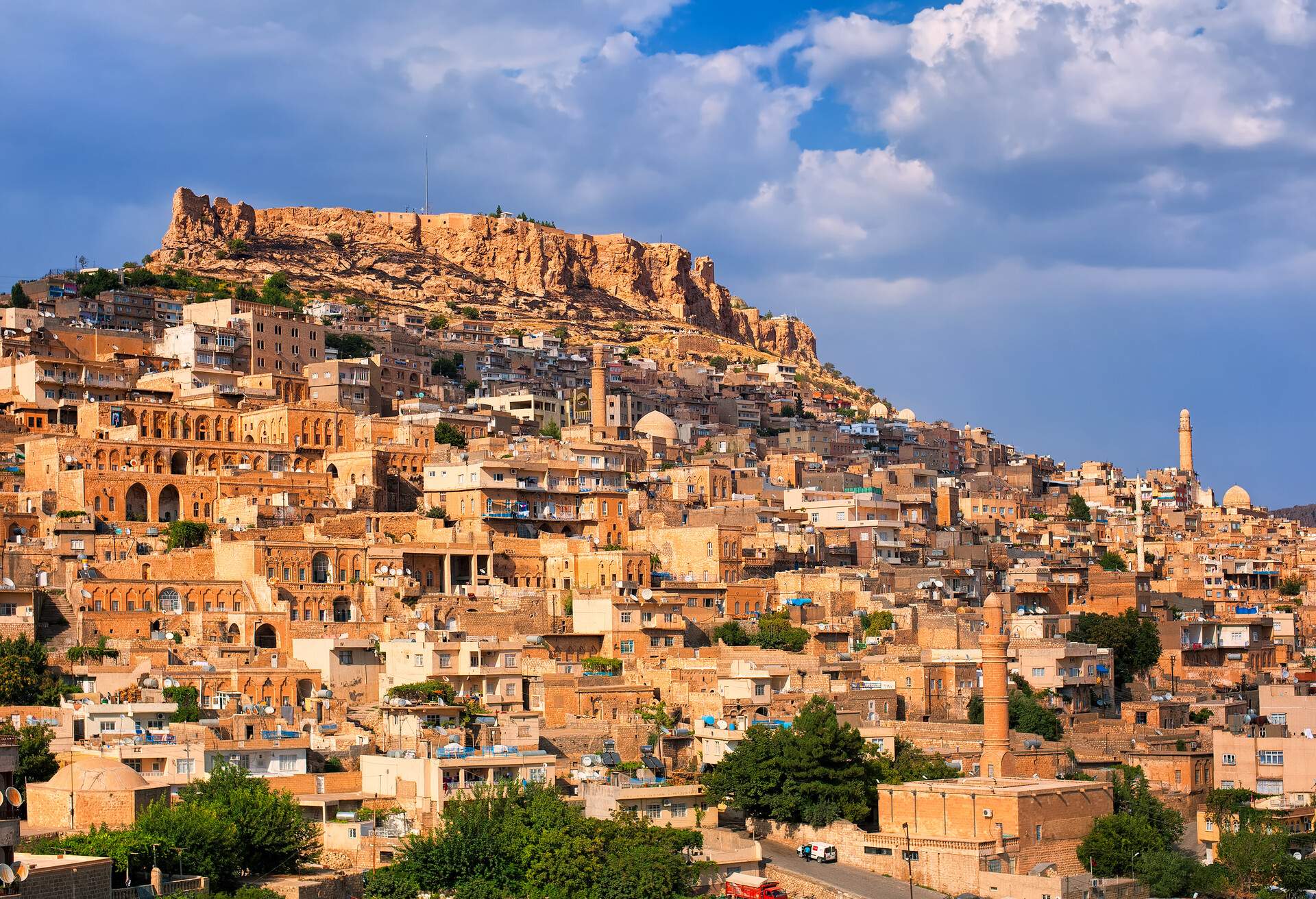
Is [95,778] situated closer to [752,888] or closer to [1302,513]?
[752,888]

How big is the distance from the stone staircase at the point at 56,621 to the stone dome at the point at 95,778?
11625mm

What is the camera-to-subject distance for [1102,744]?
48.5 metres

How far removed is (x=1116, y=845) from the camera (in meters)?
40.6

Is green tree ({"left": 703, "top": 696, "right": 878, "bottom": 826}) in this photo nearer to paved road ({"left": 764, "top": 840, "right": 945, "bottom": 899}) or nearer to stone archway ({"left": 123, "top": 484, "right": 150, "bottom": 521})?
paved road ({"left": 764, "top": 840, "right": 945, "bottom": 899})

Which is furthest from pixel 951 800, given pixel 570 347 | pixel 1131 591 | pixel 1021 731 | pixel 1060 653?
pixel 570 347

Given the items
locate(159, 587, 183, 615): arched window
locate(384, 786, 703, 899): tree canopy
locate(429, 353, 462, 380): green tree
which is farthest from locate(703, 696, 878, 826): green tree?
locate(429, 353, 462, 380): green tree

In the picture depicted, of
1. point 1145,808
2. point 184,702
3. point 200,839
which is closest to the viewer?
point 200,839

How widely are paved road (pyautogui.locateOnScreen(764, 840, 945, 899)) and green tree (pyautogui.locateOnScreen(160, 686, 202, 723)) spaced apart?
11.5 metres

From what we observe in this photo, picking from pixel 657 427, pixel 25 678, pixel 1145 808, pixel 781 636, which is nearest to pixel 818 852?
pixel 1145 808

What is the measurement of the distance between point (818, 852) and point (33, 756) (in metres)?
14.7

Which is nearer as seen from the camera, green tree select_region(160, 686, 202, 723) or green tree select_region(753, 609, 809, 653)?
green tree select_region(160, 686, 202, 723)

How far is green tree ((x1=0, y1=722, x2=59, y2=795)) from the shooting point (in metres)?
36.7

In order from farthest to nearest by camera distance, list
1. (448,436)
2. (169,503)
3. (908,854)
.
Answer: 1. (448,436)
2. (169,503)
3. (908,854)

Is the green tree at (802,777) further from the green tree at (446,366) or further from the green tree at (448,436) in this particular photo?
the green tree at (446,366)
